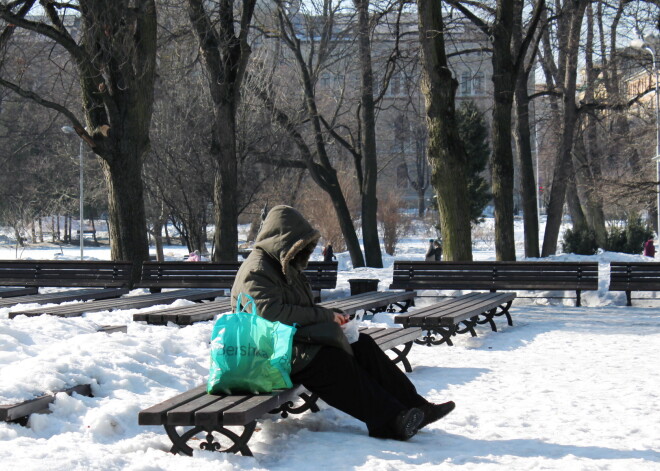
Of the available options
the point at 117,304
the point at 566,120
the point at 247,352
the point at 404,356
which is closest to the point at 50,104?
the point at 117,304

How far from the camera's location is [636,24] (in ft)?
68.2

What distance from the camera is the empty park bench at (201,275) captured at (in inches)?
594

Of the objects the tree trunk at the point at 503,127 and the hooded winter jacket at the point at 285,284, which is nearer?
the hooded winter jacket at the point at 285,284

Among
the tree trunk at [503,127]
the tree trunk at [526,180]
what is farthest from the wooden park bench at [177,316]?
the tree trunk at [526,180]

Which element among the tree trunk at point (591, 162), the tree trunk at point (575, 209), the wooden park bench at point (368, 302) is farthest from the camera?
the tree trunk at point (575, 209)

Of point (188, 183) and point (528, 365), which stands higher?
point (188, 183)

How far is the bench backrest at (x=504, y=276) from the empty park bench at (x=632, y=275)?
0.43 m

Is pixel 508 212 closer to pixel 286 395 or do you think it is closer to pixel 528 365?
pixel 528 365

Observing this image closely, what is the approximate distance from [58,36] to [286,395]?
10.3 m

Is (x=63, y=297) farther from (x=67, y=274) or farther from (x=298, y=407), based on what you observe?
(x=298, y=407)

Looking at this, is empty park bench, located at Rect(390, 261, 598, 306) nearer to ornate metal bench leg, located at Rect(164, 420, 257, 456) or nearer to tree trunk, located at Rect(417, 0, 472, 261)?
tree trunk, located at Rect(417, 0, 472, 261)

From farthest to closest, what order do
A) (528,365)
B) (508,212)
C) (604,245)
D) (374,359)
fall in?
(604,245)
(508,212)
(528,365)
(374,359)

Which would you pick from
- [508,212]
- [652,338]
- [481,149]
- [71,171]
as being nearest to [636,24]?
[508,212]

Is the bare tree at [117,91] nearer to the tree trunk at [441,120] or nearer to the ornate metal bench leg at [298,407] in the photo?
the tree trunk at [441,120]
